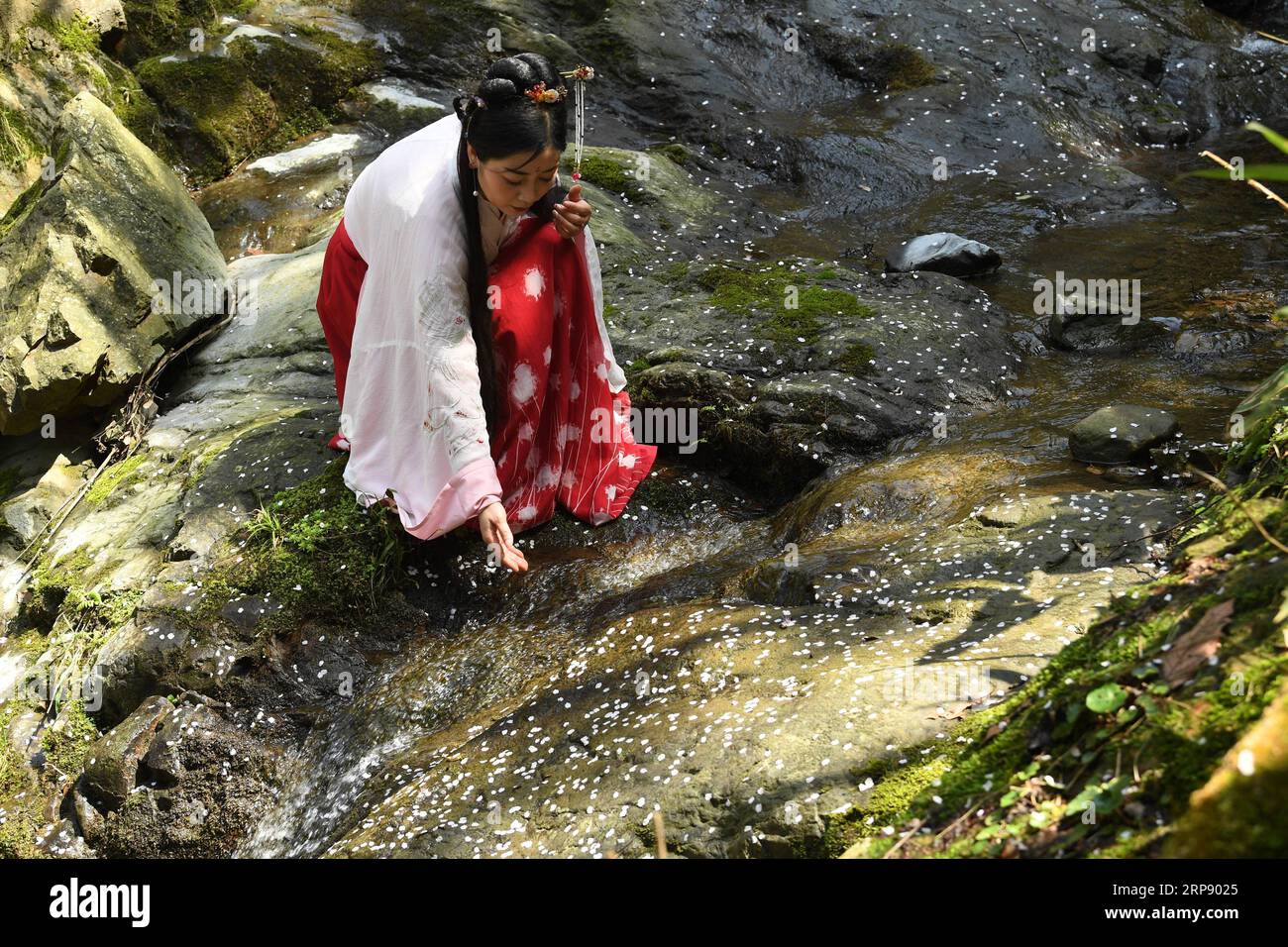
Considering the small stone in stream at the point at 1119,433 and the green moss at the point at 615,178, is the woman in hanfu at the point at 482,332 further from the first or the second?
the green moss at the point at 615,178

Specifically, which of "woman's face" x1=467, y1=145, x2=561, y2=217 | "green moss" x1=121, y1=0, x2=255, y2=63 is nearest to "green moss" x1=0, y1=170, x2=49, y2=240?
"green moss" x1=121, y1=0, x2=255, y2=63

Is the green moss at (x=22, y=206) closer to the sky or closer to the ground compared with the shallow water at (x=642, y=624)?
closer to the sky

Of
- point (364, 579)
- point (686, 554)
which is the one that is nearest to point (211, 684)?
point (364, 579)

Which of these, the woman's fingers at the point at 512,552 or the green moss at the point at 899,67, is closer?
the woman's fingers at the point at 512,552

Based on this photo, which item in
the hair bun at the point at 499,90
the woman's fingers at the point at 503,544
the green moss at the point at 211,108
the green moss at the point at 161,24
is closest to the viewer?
the woman's fingers at the point at 503,544

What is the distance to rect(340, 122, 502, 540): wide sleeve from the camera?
428 cm

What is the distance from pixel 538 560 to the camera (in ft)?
16.7

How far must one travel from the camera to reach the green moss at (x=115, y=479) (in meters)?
5.95

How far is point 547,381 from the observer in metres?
5.10

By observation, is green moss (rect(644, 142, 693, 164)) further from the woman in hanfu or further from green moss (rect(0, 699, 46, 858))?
green moss (rect(0, 699, 46, 858))

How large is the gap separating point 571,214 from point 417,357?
92 centimetres

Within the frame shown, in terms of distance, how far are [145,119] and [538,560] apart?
645 centimetres

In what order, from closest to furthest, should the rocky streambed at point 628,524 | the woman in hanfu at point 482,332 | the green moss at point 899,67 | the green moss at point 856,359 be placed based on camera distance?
the rocky streambed at point 628,524, the woman in hanfu at point 482,332, the green moss at point 856,359, the green moss at point 899,67

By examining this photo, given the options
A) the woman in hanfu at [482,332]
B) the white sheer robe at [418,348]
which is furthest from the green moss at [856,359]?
the white sheer robe at [418,348]
